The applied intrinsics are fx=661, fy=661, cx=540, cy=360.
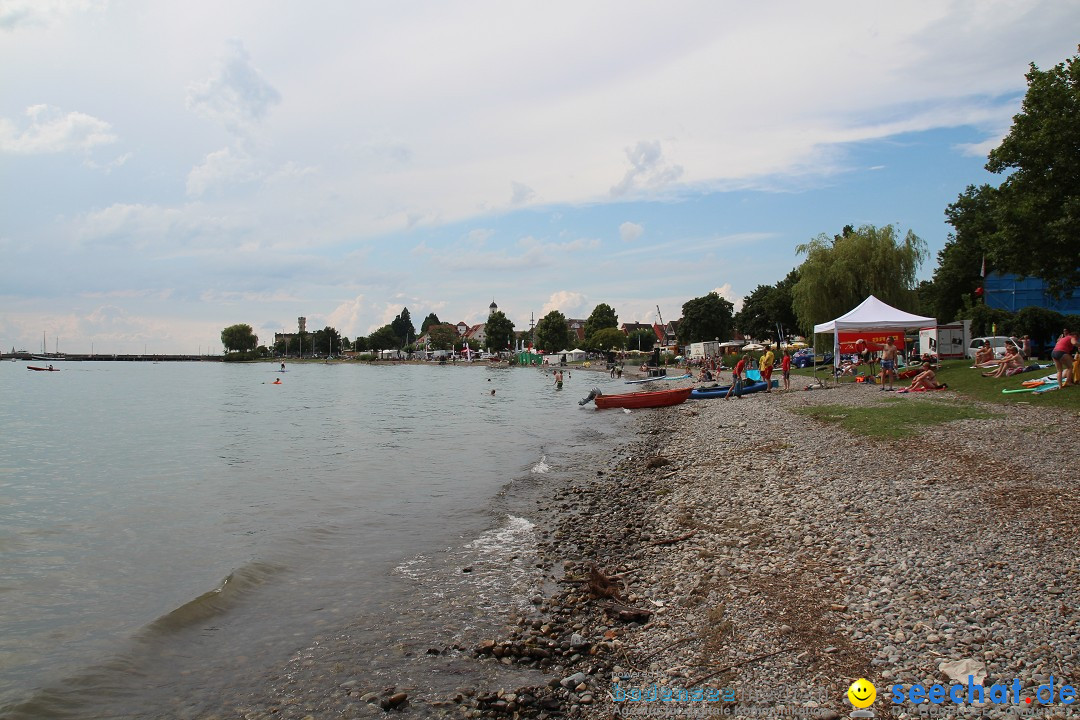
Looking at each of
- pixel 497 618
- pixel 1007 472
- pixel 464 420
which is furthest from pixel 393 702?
pixel 464 420

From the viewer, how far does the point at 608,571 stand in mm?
9180

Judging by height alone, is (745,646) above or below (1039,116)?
below

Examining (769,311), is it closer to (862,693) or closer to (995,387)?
(995,387)

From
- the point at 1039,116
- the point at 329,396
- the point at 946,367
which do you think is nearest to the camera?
the point at 1039,116

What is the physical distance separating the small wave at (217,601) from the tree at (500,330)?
16525 centimetres

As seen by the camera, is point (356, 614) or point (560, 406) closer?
point (356, 614)

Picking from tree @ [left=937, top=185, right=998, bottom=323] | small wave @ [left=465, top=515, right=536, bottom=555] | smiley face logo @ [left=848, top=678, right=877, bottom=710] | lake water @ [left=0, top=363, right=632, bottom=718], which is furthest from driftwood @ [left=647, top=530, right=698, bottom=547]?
tree @ [left=937, top=185, right=998, bottom=323]

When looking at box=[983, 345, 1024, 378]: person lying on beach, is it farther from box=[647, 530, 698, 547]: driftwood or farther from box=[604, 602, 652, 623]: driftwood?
box=[604, 602, 652, 623]: driftwood

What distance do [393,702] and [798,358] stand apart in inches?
2098

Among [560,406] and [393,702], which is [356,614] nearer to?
[393,702]

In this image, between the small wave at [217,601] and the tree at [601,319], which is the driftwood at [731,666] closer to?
the small wave at [217,601]

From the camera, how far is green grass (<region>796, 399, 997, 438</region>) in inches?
643

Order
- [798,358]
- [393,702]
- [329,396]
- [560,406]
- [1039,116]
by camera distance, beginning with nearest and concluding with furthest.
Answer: [393,702]
[1039,116]
[560,406]
[798,358]
[329,396]

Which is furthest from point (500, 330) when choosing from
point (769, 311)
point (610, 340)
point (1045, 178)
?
point (1045, 178)
